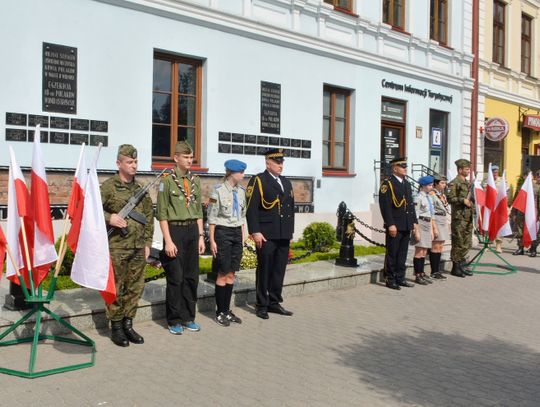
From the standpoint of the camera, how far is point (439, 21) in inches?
688

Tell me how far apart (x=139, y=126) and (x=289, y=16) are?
14.9 feet

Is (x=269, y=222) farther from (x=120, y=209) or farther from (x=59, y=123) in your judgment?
(x=59, y=123)

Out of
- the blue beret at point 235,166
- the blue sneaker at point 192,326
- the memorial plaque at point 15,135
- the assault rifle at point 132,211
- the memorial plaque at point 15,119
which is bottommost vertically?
the blue sneaker at point 192,326

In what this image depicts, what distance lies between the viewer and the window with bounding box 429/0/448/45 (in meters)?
17.2

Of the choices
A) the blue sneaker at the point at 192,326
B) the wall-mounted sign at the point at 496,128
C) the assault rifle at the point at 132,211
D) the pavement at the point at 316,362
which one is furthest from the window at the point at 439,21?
the assault rifle at the point at 132,211

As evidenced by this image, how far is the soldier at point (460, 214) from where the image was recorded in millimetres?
10180

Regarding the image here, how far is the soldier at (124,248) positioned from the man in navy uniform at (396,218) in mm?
4290

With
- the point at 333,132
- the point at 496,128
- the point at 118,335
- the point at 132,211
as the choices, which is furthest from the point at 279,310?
the point at 496,128

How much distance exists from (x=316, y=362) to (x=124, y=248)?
205cm

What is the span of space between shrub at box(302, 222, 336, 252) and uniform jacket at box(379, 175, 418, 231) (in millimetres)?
2585

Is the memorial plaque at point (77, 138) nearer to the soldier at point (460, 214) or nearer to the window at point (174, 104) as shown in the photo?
Result: the window at point (174, 104)

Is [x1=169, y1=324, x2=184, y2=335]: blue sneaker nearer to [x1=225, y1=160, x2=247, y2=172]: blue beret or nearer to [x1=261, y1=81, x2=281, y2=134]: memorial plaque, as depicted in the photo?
[x1=225, y1=160, x2=247, y2=172]: blue beret

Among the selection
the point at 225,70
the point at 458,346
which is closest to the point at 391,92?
the point at 225,70

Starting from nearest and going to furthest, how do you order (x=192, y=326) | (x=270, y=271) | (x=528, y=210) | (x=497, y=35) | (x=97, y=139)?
(x=192, y=326), (x=270, y=271), (x=97, y=139), (x=528, y=210), (x=497, y=35)
